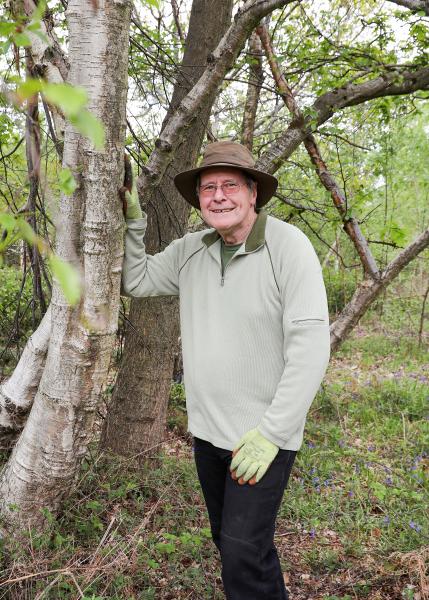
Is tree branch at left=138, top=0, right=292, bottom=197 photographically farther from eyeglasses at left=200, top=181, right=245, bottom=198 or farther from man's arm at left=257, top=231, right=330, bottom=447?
man's arm at left=257, top=231, right=330, bottom=447

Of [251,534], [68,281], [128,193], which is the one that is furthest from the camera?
[128,193]

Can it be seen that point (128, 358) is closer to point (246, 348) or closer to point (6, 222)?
point (246, 348)

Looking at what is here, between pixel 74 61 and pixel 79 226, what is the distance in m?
0.67

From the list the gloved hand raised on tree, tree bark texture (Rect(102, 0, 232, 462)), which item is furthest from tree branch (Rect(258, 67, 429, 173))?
the gloved hand raised on tree

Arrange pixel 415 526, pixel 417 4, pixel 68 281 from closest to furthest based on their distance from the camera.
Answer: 1. pixel 68 281
2. pixel 417 4
3. pixel 415 526

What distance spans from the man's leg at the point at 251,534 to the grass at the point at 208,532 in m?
0.55

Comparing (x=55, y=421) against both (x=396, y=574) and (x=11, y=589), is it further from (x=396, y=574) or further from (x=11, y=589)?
(x=396, y=574)

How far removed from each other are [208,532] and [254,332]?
162 centimetres

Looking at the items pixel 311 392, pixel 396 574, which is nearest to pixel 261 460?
pixel 311 392

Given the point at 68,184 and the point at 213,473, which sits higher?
the point at 68,184

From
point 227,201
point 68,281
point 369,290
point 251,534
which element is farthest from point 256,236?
point 369,290

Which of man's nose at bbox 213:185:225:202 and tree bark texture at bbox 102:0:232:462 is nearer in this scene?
man's nose at bbox 213:185:225:202

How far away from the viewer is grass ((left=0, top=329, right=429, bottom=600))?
2.62 m

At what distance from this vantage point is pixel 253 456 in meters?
2.24
